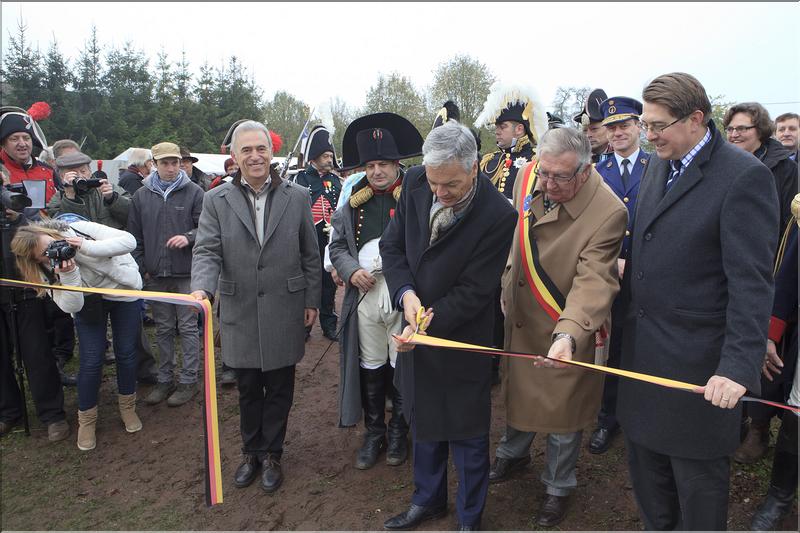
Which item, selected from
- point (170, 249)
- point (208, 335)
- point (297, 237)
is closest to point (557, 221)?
point (297, 237)

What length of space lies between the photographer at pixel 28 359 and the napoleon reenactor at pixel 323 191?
3049mm

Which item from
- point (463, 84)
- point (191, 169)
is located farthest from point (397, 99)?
point (191, 169)

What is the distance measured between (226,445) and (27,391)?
253cm

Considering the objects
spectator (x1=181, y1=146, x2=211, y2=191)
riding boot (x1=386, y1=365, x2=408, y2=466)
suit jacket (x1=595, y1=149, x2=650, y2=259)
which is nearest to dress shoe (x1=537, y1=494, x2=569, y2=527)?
riding boot (x1=386, y1=365, x2=408, y2=466)

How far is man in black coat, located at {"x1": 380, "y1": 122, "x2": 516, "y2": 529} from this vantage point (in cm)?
284

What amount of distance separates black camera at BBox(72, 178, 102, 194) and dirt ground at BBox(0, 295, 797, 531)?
2.05m

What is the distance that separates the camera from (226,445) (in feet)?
14.4

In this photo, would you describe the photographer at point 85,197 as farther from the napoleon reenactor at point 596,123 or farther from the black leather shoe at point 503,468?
the napoleon reenactor at point 596,123

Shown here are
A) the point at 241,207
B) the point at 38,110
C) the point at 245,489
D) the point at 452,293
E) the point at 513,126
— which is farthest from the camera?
the point at 38,110

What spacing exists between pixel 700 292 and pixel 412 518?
2.03 m

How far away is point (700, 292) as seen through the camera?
2.32 metres

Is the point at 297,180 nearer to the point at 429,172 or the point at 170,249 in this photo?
the point at 170,249

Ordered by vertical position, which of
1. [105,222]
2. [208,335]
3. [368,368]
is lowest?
[368,368]

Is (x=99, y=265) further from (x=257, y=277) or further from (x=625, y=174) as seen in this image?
(x=625, y=174)
